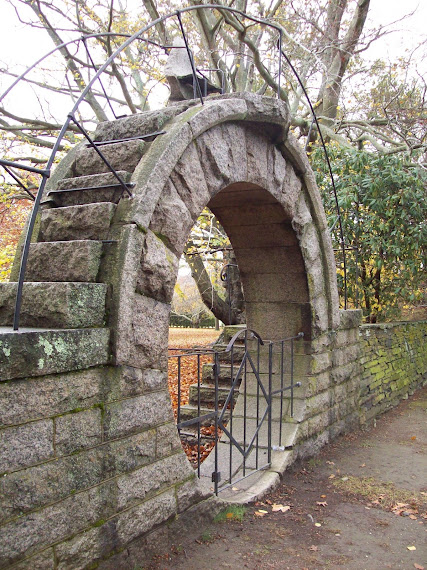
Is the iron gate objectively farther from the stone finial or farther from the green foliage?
the green foliage

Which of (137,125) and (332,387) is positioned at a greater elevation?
(137,125)

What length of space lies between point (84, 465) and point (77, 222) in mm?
1394

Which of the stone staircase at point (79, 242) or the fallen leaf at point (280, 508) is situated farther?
the fallen leaf at point (280, 508)

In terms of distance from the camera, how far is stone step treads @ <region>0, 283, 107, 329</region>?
267 cm

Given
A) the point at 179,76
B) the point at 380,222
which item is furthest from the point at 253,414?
the point at 380,222

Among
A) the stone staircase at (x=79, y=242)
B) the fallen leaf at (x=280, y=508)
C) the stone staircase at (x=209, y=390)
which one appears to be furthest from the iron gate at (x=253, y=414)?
the stone staircase at (x=79, y=242)

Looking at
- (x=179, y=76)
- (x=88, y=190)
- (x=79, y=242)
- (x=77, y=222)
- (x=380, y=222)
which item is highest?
(x=179, y=76)

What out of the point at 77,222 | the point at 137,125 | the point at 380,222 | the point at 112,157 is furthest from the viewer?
the point at 380,222

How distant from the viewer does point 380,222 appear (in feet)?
28.5

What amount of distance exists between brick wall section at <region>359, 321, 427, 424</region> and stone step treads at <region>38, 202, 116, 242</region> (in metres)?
4.80

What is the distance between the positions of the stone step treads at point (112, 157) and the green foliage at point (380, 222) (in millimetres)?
5477

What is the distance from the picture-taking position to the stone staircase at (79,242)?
2.70 metres

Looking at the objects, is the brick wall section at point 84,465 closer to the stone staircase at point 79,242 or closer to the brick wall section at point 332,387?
the stone staircase at point 79,242

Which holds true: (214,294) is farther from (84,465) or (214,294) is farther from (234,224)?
(84,465)
